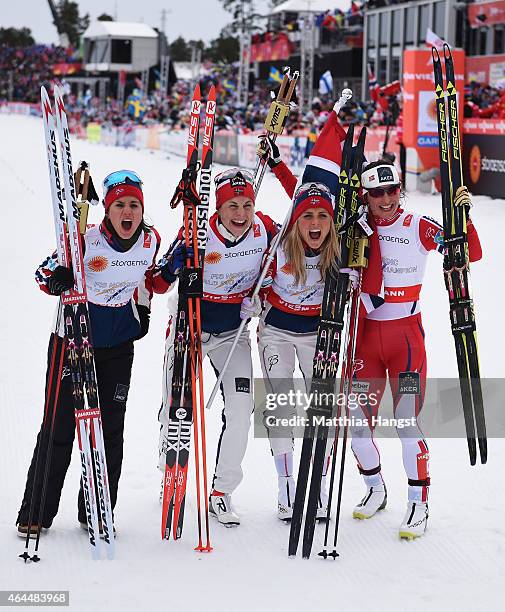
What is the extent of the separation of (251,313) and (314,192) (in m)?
0.62

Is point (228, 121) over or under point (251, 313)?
over

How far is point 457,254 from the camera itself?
14.4 ft

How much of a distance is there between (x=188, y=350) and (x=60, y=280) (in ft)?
2.29

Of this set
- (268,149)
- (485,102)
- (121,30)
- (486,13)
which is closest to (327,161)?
(268,149)

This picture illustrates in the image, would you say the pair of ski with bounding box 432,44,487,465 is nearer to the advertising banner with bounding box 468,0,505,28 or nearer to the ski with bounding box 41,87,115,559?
the ski with bounding box 41,87,115,559

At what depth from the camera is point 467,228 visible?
14.4ft

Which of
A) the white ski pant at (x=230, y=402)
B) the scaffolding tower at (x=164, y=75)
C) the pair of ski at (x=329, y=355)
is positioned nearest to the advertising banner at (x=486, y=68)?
the scaffolding tower at (x=164, y=75)

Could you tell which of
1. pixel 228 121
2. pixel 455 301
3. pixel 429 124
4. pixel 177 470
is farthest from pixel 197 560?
pixel 228 121

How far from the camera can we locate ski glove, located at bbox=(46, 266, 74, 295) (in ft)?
13.3

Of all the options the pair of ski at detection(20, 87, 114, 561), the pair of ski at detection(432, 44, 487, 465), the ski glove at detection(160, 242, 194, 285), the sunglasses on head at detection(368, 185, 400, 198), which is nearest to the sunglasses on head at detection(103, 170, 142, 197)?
the pair of ski at detection(20, 87, 114, 561)

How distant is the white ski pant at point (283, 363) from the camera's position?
14.9 ft

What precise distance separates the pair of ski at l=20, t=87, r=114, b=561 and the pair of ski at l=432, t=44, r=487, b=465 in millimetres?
1633

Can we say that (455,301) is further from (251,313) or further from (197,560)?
(197,560)

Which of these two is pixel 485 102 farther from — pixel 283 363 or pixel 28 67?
pixel 28 67
